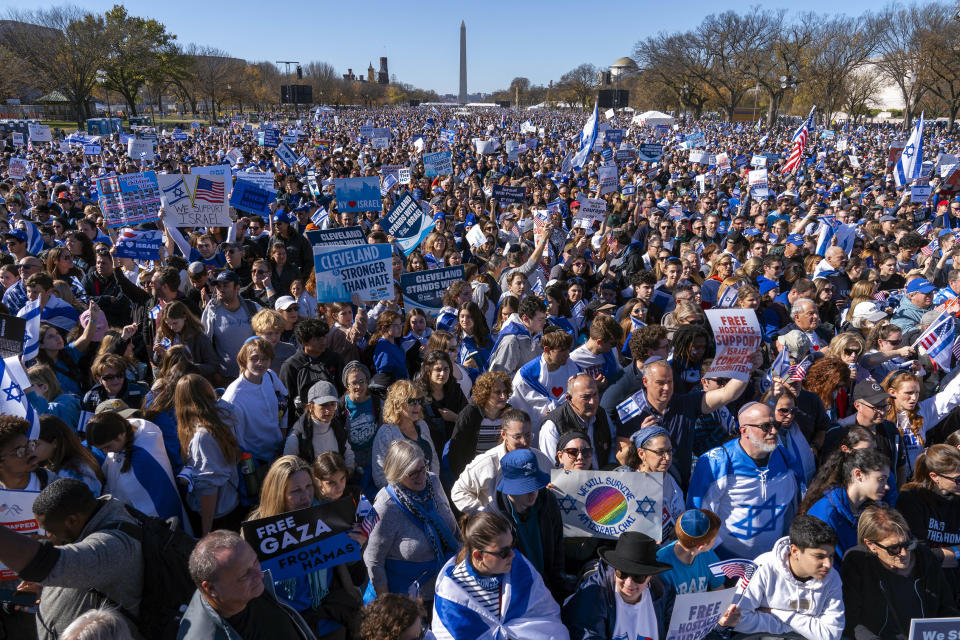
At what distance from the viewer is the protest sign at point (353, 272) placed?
19.6ft

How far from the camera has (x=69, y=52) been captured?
5047 cm

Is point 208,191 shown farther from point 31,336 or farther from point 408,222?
point 31,336

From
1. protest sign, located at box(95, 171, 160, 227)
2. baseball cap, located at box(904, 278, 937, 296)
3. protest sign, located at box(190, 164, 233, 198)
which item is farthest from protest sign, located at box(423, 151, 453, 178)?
baseball cap, located at box(904, 278, 937, 296)

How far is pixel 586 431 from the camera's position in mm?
4113

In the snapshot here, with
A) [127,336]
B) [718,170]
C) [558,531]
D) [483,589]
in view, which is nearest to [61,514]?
[483,589]

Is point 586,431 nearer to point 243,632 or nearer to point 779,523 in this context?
point 779,523

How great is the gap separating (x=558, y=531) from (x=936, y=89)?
191 feet

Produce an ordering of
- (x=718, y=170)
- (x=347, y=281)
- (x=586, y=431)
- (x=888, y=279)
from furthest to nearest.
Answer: (x=718, y=170) → (x=888, y=279) → (x=347, y=281) → (x=586, y=431)

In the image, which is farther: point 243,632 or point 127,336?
point 127,336

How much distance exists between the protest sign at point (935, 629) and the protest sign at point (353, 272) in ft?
15.4

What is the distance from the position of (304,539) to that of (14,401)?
5.92 feet

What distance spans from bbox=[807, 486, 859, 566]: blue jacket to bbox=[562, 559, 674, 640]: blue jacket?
1211mm

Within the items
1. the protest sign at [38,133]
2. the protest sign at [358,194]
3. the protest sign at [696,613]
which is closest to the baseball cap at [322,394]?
the protest sign at [696,613]

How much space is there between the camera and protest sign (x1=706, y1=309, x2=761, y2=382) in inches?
164
